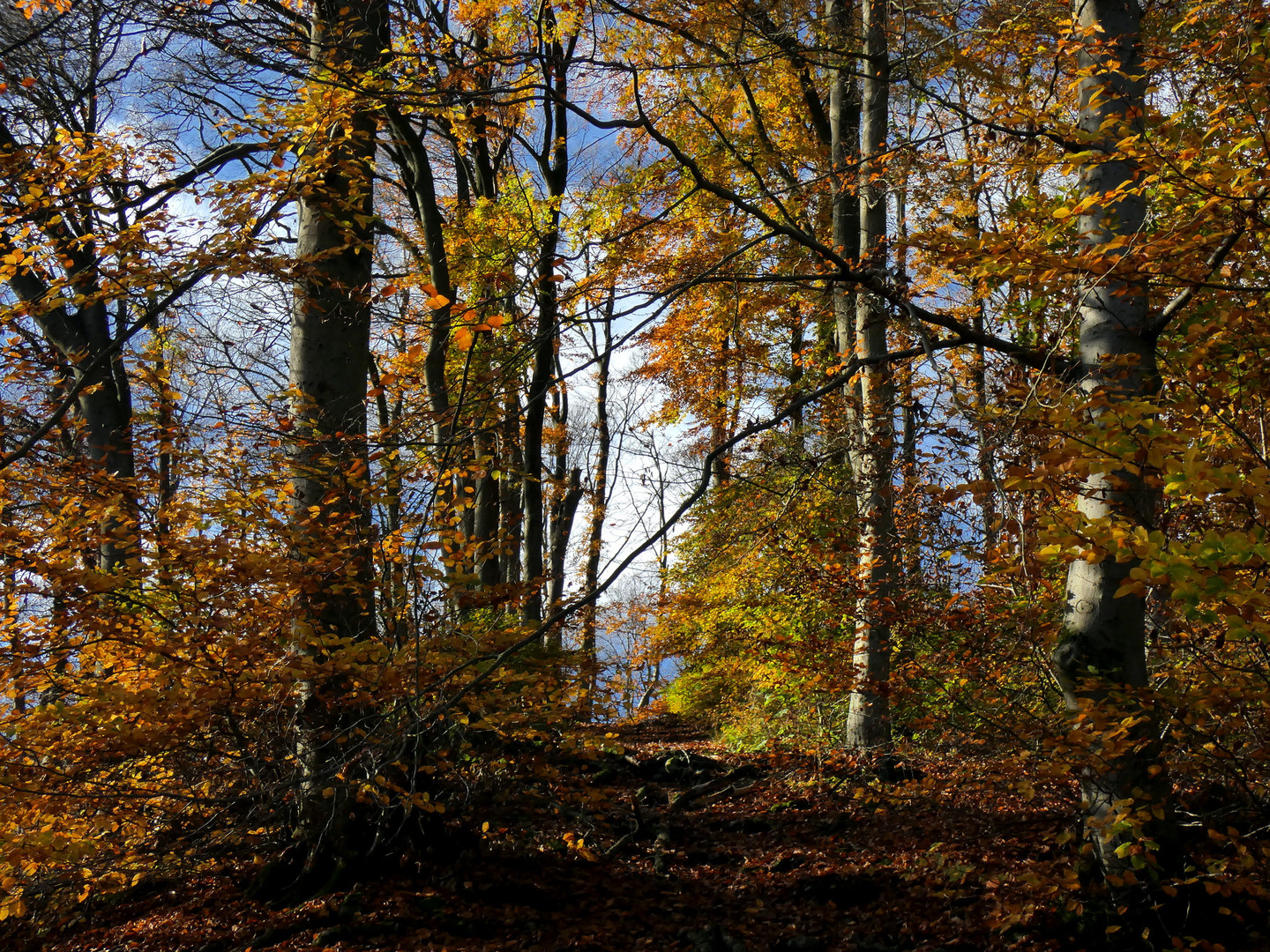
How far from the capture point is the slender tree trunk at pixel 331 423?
4.44 meters

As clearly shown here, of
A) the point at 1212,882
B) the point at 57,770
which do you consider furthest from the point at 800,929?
the point at 57,770

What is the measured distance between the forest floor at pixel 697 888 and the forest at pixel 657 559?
0.13 feet

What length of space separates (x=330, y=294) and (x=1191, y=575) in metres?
4.96

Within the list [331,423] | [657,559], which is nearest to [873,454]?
[657,559]

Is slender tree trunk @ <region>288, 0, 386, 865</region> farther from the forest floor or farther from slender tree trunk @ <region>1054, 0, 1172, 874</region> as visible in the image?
slender tree trunk @ <region>1054, 0, 1172, 874</region>

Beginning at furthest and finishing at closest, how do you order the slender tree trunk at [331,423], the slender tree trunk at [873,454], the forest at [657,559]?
the slender tree trunk at [873,454], the slender tree trunk at [331,423], the forest at [657,559]

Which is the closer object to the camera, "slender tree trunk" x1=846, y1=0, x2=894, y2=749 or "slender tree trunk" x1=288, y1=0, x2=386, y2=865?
"slender tree trunk" x1=288, y1=0, x2=386, y2=865

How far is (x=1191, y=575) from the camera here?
2.20 meters

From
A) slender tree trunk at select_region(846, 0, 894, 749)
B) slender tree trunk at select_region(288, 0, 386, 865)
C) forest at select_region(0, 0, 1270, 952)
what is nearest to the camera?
forest at select_region(0, 0, 1270, 952)

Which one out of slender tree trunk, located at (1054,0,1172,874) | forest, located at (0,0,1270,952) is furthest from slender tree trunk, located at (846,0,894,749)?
slender tree trunk, located at (1054,0,1172,874)

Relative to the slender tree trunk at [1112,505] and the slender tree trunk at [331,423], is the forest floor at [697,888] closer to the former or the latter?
the slender tree trunk at [1112,505]

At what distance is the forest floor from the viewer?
4.22m

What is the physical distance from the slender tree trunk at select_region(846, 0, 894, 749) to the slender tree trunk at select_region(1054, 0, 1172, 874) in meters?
2.35

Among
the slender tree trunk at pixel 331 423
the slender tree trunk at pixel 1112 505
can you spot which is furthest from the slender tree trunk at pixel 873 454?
the slender tree trunk at pixel 331 423
